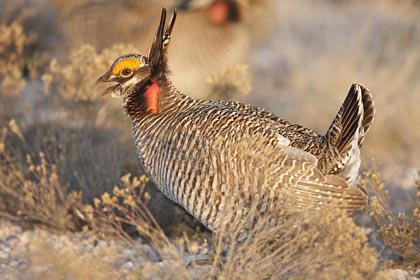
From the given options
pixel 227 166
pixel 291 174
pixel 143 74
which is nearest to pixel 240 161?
pixel 227 166

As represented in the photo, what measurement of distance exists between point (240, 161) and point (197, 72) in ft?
13.8

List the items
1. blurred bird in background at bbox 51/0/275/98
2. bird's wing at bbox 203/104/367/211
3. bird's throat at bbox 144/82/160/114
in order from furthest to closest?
blurred bird in background at bbox 51/0/275/98 < bird's throat at bbox 144/82/160/114 < bird's wing at bbox 203/104/367/211

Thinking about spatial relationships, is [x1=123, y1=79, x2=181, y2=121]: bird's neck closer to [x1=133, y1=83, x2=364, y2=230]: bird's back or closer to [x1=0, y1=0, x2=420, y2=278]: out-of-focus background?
[x1=133, y1=83, x2=364, y2=230]: bird's back

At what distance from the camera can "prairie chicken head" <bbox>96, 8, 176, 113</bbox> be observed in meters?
4.82

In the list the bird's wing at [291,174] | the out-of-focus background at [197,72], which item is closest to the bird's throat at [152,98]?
the bird's wing at [291,174]

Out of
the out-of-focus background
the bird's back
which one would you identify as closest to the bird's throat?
the bird's back

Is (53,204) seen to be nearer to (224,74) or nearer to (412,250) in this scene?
(224,74)

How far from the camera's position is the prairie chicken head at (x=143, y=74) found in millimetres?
4820

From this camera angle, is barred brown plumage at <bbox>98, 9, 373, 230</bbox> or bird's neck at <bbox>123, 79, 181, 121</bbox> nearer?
barred brown plumage at <bbox>98, 9, 373, 230</bbox>

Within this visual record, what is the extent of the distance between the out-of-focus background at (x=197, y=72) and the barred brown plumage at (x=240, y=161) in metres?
0.82

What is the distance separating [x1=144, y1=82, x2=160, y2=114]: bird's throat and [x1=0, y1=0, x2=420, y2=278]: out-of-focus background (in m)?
0.81

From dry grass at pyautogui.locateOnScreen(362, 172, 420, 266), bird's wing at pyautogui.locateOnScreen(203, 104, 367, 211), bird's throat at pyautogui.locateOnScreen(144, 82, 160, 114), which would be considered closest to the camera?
bird's wing at pyautogui.locateOnScreen(203, 104, 367, 211)

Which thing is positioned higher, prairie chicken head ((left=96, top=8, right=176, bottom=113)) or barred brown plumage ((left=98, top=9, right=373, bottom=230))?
prairie chicken head ((left=96, top=8, right=176, bottom=113))

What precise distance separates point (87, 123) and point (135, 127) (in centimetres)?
126
